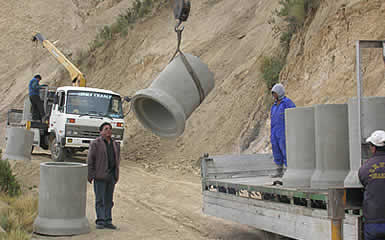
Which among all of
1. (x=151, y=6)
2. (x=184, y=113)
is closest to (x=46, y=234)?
(x=184, y=113)

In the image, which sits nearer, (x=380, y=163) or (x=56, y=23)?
(x=380, y=163)

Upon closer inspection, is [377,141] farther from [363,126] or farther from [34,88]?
[34,88]

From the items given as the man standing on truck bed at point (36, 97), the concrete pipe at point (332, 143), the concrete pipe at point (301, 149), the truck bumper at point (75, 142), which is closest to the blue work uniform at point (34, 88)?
the man standing on truck bed at point (36, 97)

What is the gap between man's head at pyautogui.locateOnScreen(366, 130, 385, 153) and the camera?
14.5 ft

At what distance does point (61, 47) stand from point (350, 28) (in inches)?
888

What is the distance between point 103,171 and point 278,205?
305 centimetres

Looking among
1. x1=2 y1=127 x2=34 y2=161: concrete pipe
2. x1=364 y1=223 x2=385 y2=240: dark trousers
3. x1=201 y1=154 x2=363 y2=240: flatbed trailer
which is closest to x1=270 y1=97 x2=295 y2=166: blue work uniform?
x1=201 y1=154 x2=363 y2=240: flatbed trailer

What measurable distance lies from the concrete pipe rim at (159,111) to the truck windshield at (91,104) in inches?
227

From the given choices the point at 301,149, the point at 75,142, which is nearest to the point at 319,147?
the point at 301,149

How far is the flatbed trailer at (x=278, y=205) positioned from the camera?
448 cm

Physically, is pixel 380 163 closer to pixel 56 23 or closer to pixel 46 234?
pixel 46 234

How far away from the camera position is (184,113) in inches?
338

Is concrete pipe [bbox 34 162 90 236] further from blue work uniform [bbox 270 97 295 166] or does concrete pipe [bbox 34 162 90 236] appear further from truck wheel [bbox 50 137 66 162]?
truck wheel [bbox 50 137 66 162]

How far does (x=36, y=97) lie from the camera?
17328 mm
